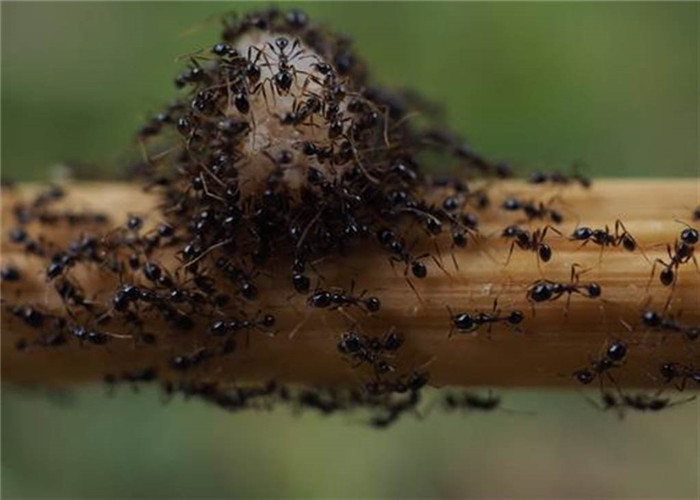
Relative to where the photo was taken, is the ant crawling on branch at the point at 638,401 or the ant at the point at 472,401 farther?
the ant at the point at 472,401

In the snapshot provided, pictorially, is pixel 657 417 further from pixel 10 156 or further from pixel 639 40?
pixel 10 156

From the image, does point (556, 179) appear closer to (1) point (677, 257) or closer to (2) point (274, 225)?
(1) point (677, 257)

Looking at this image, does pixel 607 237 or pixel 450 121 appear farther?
pixel 450 121

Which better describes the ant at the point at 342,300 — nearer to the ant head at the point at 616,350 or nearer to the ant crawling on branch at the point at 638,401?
the ant head at the point at 616,350

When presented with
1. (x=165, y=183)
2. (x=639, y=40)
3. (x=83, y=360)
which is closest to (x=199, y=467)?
(x=83, y=360)

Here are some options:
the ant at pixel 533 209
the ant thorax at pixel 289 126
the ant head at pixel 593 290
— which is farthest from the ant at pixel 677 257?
the ant thorax at pixel 289 126

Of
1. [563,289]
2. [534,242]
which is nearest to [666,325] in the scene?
[563,289]
